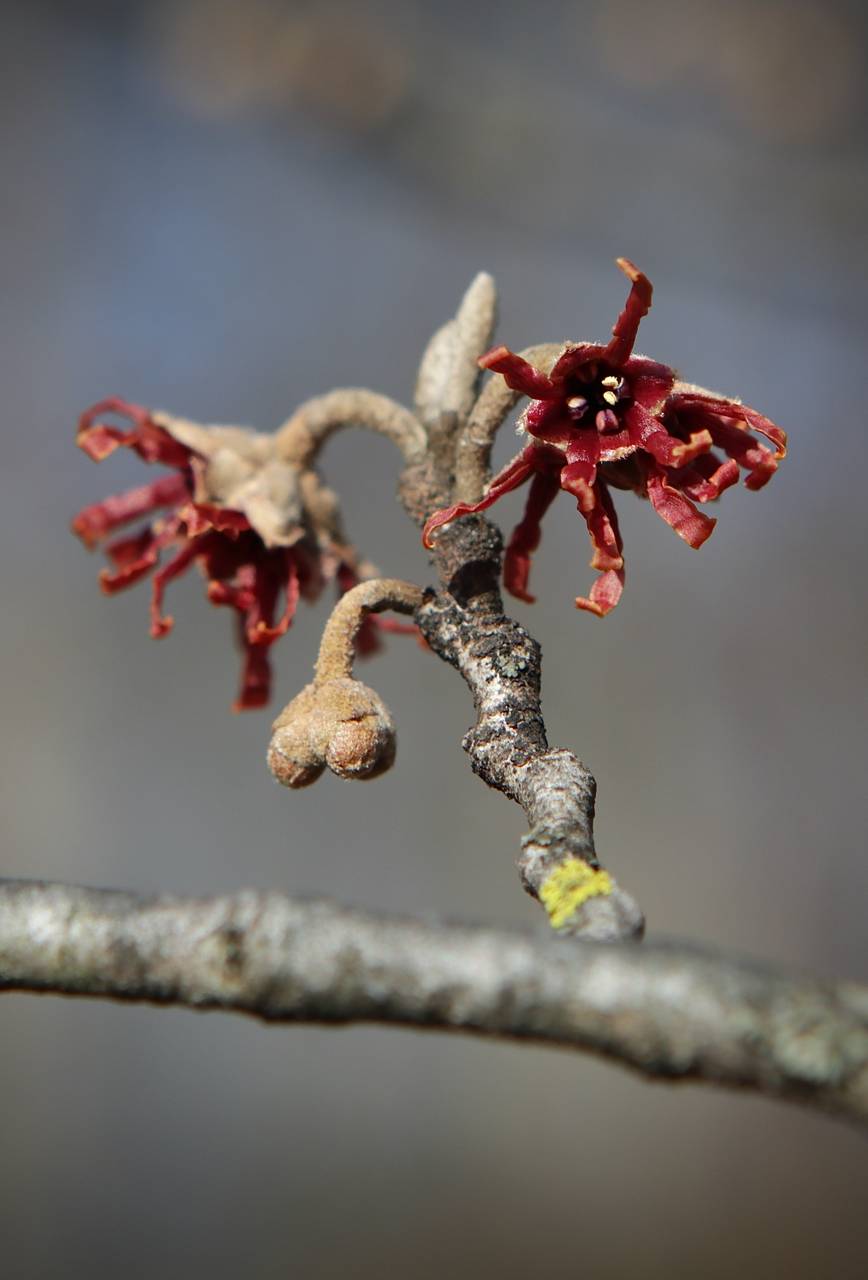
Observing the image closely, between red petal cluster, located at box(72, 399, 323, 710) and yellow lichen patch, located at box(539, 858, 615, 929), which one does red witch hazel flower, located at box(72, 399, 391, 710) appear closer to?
red petal cluster, located at box(72, 399, 323, 710)

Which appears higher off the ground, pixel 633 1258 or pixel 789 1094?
pixel 789 1094

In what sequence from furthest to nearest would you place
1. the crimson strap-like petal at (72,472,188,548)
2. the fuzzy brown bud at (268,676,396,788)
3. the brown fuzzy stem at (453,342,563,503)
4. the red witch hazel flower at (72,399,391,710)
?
the crimson strap-like petal at (72,472,188,548) < the red witch hazel flower at (72,399,391,710) < the brown fuzzy stem at (453,342,563,503) < the fuzzy brown bud at (268,676,396,788)

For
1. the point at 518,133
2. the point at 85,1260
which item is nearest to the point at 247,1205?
the point at 85,1260

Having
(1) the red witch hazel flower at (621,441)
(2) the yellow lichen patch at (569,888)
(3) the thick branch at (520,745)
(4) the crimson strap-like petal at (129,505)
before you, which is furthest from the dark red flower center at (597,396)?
(4) the crimson strap-like petal at (129,505)

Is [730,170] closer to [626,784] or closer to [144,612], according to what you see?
[626,784]

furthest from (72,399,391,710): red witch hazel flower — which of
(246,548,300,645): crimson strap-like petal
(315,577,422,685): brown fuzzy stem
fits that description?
(315,577,422,685): brown fuzzy stem
